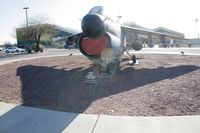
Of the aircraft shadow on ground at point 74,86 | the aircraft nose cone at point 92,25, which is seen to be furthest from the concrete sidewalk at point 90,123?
the aircraft nose cone at point 92,25

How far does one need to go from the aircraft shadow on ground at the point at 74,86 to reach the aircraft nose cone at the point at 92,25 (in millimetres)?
1877

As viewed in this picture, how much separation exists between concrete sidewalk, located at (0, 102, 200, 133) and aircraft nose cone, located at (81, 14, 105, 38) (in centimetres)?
353

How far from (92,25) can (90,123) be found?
14.1 feet

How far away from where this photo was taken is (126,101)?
25.9 feet

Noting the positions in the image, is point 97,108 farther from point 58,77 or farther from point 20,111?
point 58,77

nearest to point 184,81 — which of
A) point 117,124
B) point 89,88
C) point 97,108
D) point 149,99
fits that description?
point 149,99

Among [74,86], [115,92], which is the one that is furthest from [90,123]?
[74,86]

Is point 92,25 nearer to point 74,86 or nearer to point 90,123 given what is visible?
point 74,86

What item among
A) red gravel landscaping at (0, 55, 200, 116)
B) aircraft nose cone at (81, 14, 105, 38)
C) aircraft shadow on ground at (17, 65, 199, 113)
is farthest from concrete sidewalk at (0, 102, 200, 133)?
aircraft nose cone at (81, 14, 105, 38)

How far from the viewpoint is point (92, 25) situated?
942 cm

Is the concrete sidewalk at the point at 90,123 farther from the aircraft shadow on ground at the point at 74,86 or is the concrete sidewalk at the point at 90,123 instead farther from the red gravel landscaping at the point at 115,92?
the aircraft shadow on ground at the point at 74,86

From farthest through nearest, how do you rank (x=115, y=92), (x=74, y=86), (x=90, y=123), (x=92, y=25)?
(x=74, y=86), (x=92, y=25), (x=115, y=92), (x=90, y=123)

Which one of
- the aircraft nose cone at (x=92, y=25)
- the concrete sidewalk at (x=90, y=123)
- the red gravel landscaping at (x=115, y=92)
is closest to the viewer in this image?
the concrete sidewalk at (x=90, y=123)

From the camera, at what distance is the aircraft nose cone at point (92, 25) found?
9.36 meters
